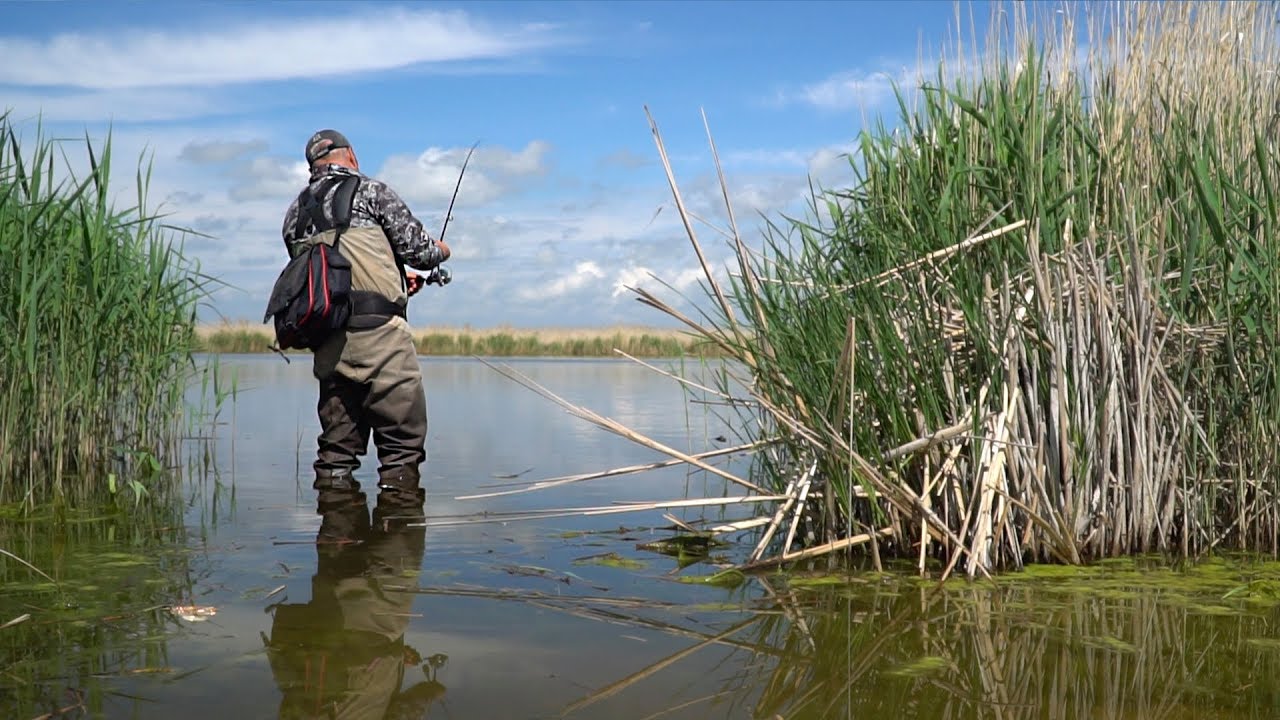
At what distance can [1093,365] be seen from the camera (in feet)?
12.3

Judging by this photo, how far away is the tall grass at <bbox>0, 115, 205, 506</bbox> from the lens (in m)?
5.02

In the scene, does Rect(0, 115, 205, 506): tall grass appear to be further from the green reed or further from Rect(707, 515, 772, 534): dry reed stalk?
the green reed

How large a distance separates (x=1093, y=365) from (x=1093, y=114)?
4.88ft

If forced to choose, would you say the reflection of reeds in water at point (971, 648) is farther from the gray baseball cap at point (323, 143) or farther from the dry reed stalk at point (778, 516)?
the gray baseball cap at point (323, 143)

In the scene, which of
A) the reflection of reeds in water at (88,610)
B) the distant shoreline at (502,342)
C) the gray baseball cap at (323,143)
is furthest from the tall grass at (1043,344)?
the distant shoreline at (502,342)

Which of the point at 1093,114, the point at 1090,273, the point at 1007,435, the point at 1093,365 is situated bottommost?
the point at 1007,435

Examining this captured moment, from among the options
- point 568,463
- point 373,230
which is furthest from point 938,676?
point 568,463

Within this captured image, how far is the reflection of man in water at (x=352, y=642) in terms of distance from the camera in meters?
2.41

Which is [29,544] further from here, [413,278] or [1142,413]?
[1142,413]

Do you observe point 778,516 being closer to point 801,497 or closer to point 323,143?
point 801,497

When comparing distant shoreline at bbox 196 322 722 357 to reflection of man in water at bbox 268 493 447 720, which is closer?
reflection of man in water at bbox 268 493 447 720

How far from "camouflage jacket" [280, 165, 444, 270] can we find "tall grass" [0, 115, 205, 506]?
3.01 feet

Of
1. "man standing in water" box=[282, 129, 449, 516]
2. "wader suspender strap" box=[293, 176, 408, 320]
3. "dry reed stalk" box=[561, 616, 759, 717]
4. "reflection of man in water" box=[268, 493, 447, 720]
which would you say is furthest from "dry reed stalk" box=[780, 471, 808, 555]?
"wader suspender strap" box=[293, 176, 408, 320]

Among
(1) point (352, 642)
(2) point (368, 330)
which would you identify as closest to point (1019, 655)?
(1) point (352, 642)
